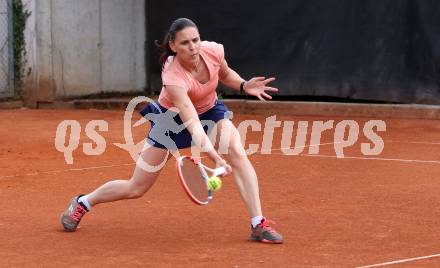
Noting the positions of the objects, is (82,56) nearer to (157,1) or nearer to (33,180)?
(157,1)

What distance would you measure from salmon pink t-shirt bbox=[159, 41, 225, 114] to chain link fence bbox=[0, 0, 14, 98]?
431 inches

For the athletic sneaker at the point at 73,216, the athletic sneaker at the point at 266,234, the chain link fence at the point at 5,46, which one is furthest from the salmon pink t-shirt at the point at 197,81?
the chain link fence at the point at 5,46

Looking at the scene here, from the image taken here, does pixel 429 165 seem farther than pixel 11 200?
Yes

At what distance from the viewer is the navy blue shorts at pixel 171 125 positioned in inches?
270

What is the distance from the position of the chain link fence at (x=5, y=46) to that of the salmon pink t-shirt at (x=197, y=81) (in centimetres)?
1095

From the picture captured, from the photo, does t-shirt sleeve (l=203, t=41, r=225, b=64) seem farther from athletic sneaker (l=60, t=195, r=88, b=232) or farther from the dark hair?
athletic sneaker (l=60, t=195, r=88, b=232)

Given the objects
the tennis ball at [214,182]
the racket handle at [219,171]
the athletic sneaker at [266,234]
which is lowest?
the athletic sneaker at [266,234]

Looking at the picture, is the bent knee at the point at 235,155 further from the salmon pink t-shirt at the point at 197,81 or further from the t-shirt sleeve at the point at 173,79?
the t-shirt sleeve at the point at 173,79

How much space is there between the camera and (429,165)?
419 inches

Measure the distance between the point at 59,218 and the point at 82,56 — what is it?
10278mm

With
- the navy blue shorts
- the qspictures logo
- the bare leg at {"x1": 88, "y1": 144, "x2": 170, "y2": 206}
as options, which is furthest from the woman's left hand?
the qspictures logo

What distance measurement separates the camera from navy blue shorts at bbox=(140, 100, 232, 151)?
6.85 metres

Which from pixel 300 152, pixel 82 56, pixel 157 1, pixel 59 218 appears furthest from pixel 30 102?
pixel 59 218

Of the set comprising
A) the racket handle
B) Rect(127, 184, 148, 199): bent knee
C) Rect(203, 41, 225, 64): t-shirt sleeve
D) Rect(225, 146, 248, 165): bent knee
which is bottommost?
Rect(127, 184, 148, 199): bent knee
